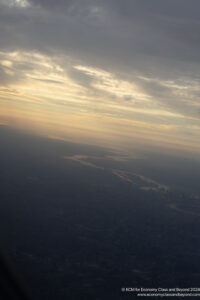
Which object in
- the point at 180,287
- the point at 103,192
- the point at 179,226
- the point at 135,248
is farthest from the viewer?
the point at 103,192

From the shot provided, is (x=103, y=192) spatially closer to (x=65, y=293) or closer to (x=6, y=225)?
(x=6, y=225)

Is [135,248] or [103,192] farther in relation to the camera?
[103,192]

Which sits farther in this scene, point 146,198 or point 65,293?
point 146,198

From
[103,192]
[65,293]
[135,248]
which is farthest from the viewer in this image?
[103,192]

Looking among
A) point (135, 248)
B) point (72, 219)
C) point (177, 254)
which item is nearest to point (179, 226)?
point (177, 254)

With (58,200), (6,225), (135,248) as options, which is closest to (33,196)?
(58,200)

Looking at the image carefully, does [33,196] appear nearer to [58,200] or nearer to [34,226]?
[58,200]

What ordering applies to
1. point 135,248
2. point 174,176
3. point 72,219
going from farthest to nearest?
1. point 174,176
2. point 72,219
3. point 135,248

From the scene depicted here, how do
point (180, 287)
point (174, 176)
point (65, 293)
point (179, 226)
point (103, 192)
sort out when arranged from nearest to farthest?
point (65, 293) → point (180, 287) → point (179, 226) → point (103, 192) → point (174, 176)
